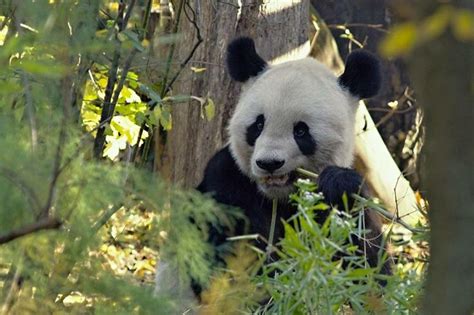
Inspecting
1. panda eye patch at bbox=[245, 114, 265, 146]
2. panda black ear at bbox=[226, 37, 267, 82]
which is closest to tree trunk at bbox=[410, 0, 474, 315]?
panda eye patch at bbox=[245, 114, 265, 146]

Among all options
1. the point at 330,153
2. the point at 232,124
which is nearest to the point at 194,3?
the point at 232,124

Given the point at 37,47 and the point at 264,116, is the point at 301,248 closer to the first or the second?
the point at 37,47

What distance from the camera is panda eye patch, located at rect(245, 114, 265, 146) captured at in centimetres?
464

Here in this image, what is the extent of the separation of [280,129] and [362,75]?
0.63 m

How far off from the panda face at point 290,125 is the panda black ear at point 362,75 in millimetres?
100

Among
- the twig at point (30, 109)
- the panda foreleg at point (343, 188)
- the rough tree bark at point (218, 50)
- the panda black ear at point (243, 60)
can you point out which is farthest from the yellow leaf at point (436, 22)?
the rough tree bark at point (218, 50)

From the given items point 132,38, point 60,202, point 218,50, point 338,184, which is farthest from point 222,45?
point 60,202

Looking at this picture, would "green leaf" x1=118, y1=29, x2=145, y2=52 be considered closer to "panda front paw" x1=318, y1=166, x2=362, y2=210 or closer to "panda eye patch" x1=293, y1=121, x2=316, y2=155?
"panda front paw" x1=318, y1=166, x2=362, y2=210

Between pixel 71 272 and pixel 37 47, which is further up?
pixel 37 47

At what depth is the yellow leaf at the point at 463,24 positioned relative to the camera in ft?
3.22

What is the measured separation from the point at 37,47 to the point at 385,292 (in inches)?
51.5

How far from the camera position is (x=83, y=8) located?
8.94ft

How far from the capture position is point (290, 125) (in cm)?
461

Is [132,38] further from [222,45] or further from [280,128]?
[222,45]
